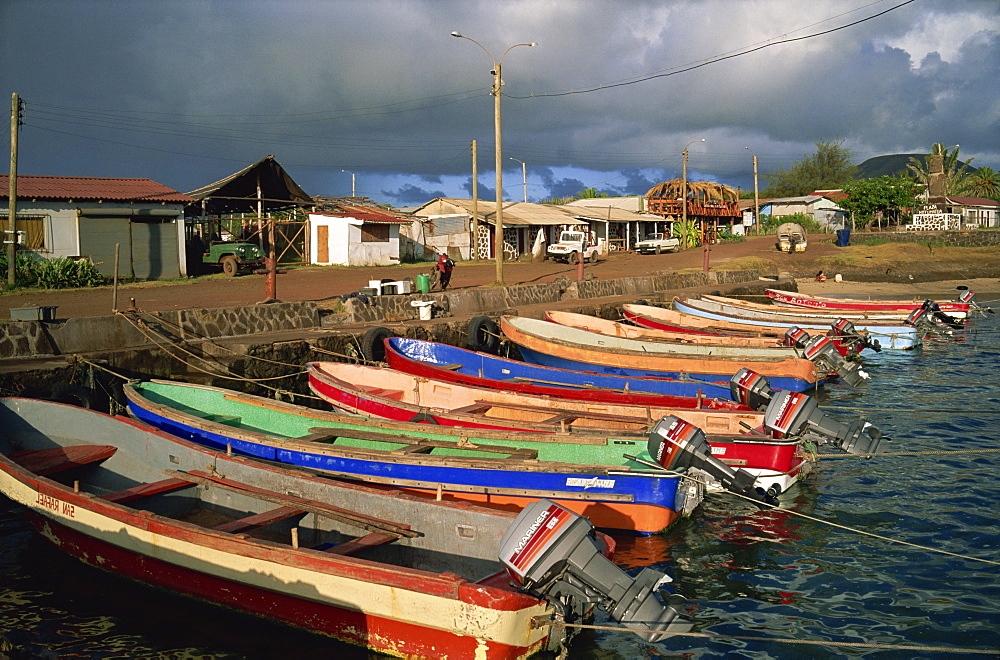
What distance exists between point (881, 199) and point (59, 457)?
55.4 metres

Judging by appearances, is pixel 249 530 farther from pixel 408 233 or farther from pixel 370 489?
pixel 408 233

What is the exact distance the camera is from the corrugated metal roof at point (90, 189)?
26.9m

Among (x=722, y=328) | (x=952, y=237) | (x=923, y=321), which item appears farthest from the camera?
(x=952, y=237)

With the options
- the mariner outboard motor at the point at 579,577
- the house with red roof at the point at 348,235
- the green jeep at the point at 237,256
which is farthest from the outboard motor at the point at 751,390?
the house with red roof at the point at 348,235

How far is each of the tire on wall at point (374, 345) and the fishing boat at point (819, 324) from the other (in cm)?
1087

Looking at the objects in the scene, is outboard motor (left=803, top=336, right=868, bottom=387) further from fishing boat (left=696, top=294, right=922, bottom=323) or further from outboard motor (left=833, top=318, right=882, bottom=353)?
fishing boat (left=696, top=294, right=922, bottom=323)

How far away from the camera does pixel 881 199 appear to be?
53.3 meters

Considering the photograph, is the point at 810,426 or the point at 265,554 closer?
the point at 265,554

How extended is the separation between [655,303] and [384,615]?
23.1 m

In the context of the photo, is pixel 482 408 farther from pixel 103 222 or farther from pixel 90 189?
pixel 90 189

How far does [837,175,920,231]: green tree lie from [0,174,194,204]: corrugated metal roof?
45.5 meters

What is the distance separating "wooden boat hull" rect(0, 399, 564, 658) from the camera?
5.81 metres

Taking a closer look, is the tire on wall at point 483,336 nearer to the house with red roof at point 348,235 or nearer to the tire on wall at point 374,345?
the tire on wall at point 374,345

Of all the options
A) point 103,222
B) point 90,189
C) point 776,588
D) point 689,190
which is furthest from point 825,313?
point 689,190
